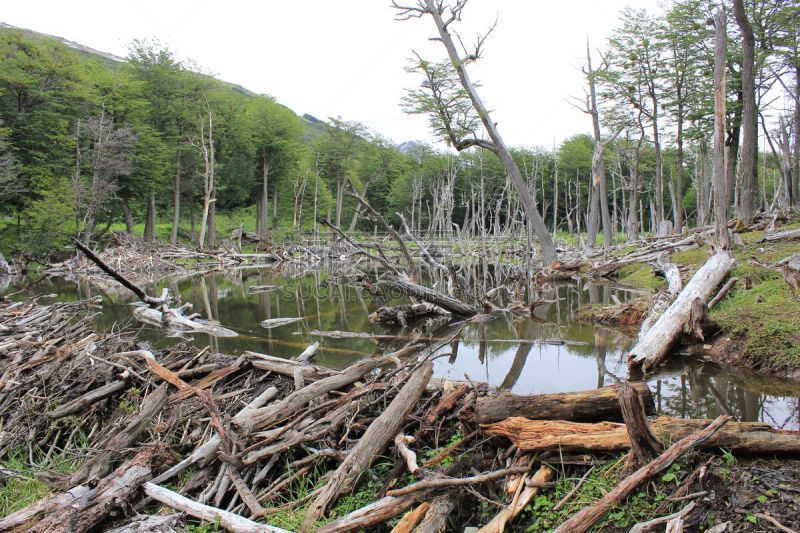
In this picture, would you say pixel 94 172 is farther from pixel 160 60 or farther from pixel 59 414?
pixel 59 414

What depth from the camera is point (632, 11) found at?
24.1 metres

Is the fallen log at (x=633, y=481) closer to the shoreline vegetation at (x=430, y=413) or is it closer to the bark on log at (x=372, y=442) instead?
the shoreline vegetation at (x=430, y=413)

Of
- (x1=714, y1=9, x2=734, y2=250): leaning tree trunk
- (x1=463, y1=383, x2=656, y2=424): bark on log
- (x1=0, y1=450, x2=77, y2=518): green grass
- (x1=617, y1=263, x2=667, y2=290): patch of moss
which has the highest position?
(x1=714, y1=9, x2=734, y2=250): leaning tree trunk

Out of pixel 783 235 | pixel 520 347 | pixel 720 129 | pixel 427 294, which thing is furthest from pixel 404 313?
pixel 783 235

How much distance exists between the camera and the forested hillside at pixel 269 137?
18.7 m

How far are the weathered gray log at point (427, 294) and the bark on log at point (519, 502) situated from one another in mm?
7739

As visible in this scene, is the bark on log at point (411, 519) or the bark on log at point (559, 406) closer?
the bark on log at point (411, 519)

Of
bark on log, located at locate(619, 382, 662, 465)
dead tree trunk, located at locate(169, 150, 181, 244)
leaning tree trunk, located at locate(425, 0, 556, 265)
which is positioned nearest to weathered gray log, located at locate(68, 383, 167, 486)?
bark on log, located at locate(619, 382, 662, 465)

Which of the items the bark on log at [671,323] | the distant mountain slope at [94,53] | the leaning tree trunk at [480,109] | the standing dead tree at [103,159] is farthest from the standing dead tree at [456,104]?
the distant mountain slope at [94,53]

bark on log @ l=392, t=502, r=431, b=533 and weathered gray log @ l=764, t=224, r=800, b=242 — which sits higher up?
weathered gray log @ l=764, t=224, r=800, b=242

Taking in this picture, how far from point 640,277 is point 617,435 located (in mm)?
14110

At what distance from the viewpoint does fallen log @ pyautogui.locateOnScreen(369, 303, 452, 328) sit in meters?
11.0

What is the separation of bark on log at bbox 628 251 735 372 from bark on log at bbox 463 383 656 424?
3.28m

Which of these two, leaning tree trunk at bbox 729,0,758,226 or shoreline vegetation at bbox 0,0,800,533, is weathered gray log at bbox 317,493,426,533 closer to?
shoreline vegetation at bbox 0,0,800,533
